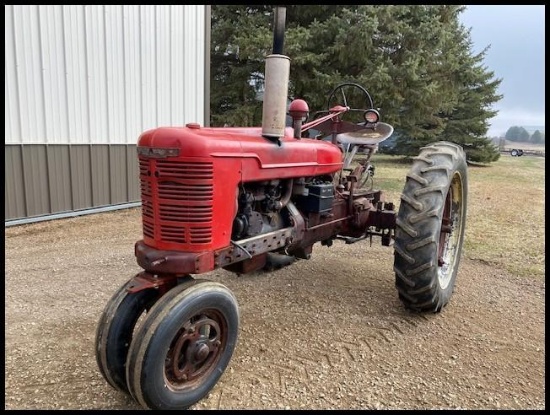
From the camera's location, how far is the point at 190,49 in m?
7.46

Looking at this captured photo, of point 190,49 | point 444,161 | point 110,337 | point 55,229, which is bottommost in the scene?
point 55,229

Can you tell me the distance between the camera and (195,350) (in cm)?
221

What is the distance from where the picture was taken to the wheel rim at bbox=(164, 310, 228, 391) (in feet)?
7.13

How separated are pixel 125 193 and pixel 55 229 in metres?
1.51

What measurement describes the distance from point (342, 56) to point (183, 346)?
960 centimetres

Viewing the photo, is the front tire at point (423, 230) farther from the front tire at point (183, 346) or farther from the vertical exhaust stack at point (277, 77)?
the front tire at point (183, 346)

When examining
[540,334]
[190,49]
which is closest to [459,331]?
[540,334]

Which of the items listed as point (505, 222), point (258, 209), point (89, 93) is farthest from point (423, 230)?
point (89, 93)

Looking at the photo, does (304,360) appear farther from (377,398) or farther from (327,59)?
(327,59)

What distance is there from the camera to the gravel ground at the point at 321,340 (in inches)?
95.9

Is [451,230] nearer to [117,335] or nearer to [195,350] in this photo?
[195,350]

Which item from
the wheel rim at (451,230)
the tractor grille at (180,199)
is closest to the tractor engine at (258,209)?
the tractor grille at (180,199)
